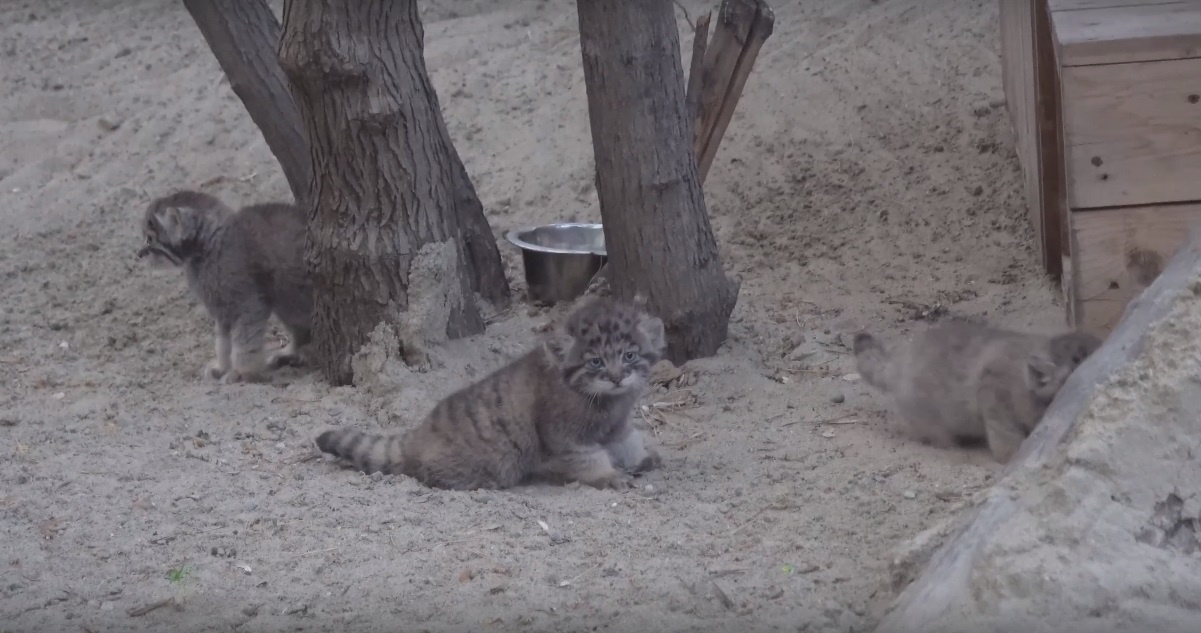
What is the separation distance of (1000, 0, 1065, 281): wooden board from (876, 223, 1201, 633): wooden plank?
2.69 metres

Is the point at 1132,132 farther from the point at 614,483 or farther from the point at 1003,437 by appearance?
the point at 614,483

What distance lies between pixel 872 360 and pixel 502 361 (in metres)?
2.05

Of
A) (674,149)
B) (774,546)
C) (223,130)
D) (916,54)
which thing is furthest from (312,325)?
(916,54)

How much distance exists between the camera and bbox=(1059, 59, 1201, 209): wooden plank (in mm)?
6504

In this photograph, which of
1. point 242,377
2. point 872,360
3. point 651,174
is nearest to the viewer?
point 872,360

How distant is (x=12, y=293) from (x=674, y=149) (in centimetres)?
507

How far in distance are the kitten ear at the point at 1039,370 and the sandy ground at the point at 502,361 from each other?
0.43m

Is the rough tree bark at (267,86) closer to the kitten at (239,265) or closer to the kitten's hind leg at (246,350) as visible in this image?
the kitten at (239,265)

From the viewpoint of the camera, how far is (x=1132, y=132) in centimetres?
656

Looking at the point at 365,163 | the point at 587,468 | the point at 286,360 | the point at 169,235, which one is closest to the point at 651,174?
the point at 365,163

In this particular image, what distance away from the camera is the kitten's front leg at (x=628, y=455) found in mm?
6207

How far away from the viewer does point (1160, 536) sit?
381 cm

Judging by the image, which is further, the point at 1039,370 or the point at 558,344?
the point at 558,344

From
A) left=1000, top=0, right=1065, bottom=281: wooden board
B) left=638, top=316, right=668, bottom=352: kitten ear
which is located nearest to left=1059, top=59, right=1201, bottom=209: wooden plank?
left=1000, top=0, right=1065, bottom=281: wooden board
